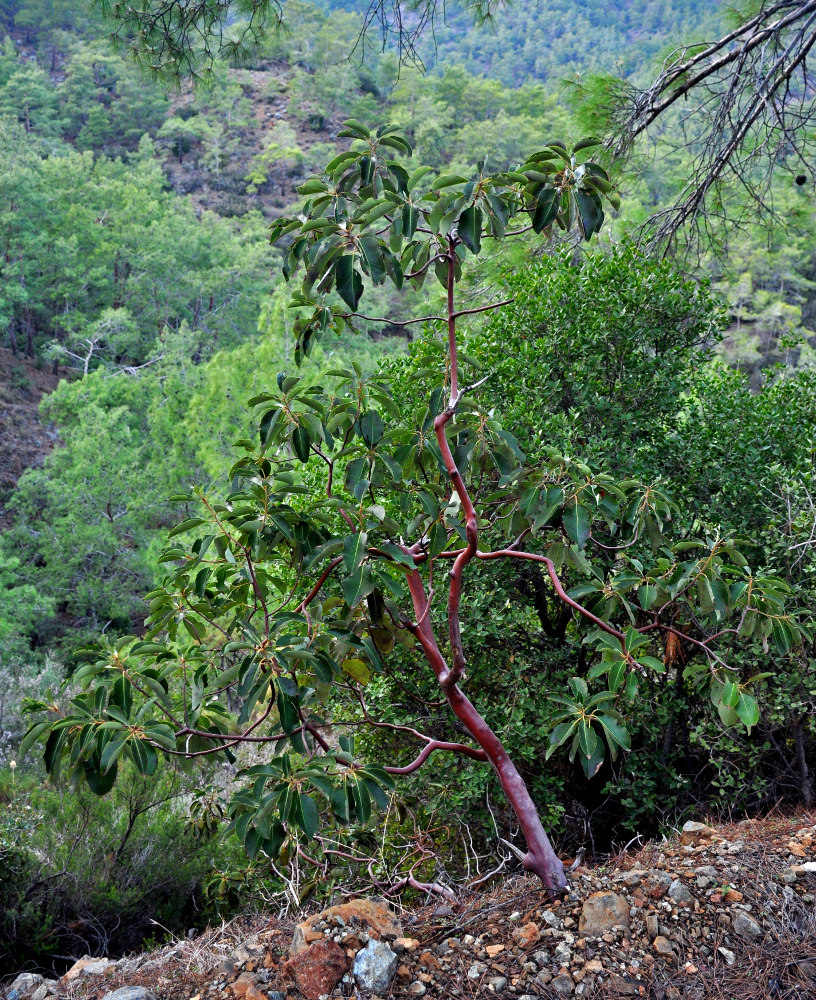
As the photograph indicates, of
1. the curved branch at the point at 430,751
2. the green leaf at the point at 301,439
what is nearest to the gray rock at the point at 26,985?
the curved branch at the point at 430,751

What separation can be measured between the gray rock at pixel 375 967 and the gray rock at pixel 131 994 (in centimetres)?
57

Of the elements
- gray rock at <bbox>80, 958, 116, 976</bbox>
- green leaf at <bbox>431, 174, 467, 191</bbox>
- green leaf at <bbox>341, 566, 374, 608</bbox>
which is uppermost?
green leaf at <bbox>431, 174, 467, 191</bbox>

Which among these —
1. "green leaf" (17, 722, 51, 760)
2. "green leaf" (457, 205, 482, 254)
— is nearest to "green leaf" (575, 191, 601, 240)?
"green leaf" (457, 205, 482, 254)

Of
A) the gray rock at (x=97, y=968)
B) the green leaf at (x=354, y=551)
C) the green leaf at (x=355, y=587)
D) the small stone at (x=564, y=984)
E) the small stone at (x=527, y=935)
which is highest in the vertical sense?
the green leaf at (x=354, y=551)

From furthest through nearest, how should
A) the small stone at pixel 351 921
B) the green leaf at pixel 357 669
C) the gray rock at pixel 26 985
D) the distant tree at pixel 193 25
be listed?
the distant tree at pixel 193 25
the gray rock at pixel 26 985
the green leaf at pixel 357 669
the small stone at pixel 351 921

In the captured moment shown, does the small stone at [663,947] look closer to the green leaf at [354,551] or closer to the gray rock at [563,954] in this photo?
the gray rock at [563,954]

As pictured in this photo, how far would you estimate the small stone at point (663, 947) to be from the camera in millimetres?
Result: 1922

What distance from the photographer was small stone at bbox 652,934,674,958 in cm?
192

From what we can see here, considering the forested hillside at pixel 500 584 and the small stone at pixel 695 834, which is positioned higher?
the forested hillside at pixel 500 584

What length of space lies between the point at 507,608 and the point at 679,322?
1605 millimetres

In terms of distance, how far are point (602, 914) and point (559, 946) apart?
0.14m

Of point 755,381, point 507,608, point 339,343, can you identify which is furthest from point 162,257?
point 507,608

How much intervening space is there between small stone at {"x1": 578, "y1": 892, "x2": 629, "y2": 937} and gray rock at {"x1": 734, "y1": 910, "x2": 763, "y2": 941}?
0.94ft

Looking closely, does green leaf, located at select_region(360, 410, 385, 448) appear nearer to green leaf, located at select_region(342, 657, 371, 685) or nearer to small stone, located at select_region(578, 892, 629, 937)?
green leaf, located at select_region(342, 657, 371, 685)
